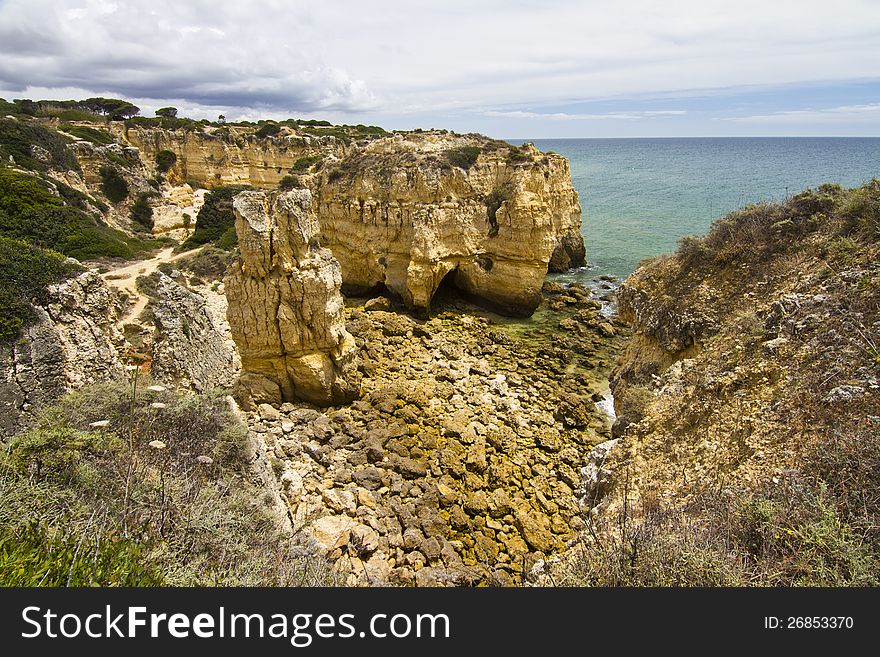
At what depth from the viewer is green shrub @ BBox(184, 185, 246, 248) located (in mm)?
23344

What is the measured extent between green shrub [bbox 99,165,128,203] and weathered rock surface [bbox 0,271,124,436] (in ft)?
76.2

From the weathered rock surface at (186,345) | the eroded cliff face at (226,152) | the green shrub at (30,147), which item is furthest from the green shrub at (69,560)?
the eroded cliff face at (226,152)

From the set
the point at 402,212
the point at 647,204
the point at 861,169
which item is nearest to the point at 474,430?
the point at 402,212

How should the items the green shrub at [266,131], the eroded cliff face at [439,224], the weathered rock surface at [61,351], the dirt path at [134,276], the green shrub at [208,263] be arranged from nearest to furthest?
1. the weathered rock surface at [61,351]
2. the dirt path at [134,276]
3. the green shrub at [208,263]
4. the eroded cliff face at [439,224]
5. the green shrub at [266,131]

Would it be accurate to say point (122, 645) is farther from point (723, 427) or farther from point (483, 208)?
point (483, 208)

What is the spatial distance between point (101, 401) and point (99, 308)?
7.93 feet

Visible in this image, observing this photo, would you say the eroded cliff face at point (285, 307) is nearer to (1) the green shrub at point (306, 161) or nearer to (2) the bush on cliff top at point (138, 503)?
(2) the bush on cliff top at point (138, 503)

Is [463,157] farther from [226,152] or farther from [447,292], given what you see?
[226,152]

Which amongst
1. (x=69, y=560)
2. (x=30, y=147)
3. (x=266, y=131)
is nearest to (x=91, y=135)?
(x=30, y=147)

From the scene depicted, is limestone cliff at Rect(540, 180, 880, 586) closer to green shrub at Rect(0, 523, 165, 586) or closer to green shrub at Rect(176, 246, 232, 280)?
green shrub at Rect(0, 523, 165, 586)

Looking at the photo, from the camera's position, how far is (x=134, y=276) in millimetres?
16375

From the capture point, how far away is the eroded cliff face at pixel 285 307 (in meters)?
11.0

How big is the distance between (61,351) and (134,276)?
11457 millimetres

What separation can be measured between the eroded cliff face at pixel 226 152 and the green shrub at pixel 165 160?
33 centimetres
